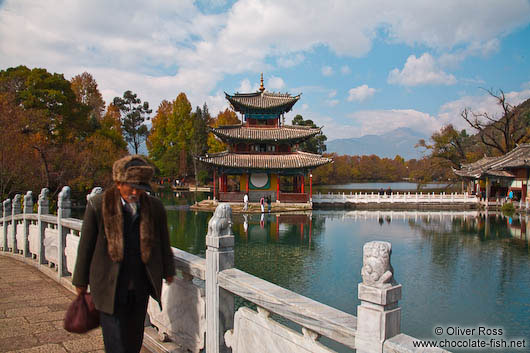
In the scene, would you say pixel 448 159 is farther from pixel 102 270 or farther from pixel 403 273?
pixel 102 270

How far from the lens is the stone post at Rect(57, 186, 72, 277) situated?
16.6 ft

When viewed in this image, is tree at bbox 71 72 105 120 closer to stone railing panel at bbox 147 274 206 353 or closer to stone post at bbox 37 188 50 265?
stone post at bbox 37 188 50 265

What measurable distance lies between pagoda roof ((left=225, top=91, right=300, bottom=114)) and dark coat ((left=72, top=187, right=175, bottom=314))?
88.4ft

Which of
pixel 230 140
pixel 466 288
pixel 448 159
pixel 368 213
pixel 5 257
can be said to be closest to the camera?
pixel 5 257

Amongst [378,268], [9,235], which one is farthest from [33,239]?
[378,268]

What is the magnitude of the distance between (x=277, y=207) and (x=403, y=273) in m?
15.7

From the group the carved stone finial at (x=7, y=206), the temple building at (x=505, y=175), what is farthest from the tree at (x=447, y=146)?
the carved stone finial at (x=7, y=206)

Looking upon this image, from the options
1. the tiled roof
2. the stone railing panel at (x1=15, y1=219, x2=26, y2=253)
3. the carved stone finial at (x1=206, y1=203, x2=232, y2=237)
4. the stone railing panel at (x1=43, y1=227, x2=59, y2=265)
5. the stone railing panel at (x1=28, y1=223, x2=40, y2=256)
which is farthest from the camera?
the tiled roof

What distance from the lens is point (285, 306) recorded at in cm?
222

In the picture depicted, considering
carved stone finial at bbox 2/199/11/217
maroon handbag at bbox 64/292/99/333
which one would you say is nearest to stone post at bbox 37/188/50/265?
carved stone finial at bbox 2/199/11/217

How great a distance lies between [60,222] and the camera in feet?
16.9

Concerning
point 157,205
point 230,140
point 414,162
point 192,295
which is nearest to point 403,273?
point 192,295

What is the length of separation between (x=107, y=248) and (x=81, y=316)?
0.45m

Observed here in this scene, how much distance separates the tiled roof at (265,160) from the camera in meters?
26.8
